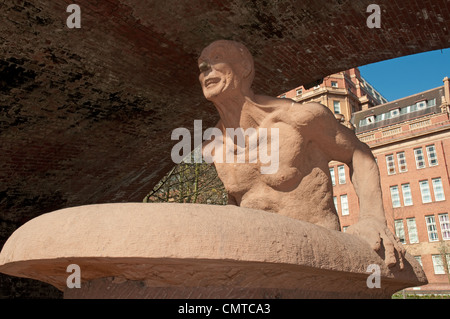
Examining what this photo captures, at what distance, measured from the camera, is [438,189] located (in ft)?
87.8

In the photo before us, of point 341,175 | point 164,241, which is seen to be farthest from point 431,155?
point 164,241

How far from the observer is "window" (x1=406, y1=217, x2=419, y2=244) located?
2739 cm

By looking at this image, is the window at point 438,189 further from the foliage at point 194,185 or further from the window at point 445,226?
the foliage at point 194,185

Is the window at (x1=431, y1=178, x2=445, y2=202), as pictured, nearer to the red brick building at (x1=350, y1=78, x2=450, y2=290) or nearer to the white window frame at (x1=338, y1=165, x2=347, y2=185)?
the red brick building at (x1=350, y1=78, x2=450, y2=290)

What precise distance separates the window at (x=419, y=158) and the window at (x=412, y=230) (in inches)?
140

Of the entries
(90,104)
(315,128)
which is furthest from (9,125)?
(315,128)

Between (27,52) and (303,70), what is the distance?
378 cm

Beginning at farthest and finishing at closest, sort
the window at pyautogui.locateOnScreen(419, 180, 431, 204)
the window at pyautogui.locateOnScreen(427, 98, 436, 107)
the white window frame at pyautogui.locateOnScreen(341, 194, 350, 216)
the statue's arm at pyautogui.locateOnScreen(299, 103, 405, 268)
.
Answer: the window at pyautogui.locateOnScreen(427, 98, 436, 107)
the white window frame at pyautogui.locateOnScreen(341, 194, 350, 216)
the window at pyautogui.locateOnScreen(419, 180, 431, 204)
the statue's arm at pyautogui.locateOnScreen(299, 103, 405, 268)

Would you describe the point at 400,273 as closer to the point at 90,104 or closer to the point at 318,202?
the point at 318,202

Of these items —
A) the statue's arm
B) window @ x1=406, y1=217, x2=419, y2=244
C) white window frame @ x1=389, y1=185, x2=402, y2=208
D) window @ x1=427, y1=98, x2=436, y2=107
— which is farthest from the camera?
window @ x1=427, y1=98, x2=436, y2=107

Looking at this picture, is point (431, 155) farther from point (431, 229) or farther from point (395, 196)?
point (431, 229)

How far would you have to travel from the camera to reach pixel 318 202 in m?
2.49

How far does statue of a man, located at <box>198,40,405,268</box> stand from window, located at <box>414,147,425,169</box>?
89.6 feet

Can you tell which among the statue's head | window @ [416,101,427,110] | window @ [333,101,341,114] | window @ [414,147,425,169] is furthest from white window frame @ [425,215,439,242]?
the statue's head
